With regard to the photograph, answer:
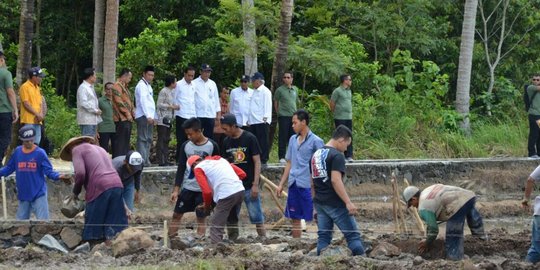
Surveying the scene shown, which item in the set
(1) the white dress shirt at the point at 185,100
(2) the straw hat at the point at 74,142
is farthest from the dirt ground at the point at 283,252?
(1) the white dress shirt at the point at 185,100

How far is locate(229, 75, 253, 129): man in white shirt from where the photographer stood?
20969 mm

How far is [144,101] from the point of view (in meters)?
19.8

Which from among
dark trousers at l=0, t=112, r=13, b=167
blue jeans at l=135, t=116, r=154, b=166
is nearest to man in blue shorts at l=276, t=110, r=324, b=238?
blue jeans at l=135, t=116, r=154, b=166

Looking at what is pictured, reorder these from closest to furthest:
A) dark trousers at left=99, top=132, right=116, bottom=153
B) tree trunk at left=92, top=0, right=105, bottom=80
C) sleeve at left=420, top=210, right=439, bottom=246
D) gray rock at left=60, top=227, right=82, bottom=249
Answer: sleeve at left=420, top=210, right=439, bottom=246 < gray rock at left=60, top=227, right=82, bottom=249 < dark trousers at left=99, top=132, right=116, bottom=153 < tree trunk at left=92, top=0, right=105, bottom=80

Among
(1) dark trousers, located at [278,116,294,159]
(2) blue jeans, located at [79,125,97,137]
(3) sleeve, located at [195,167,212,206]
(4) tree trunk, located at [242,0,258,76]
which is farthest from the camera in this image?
(4) tree trunk, located at [242,0,258,76]

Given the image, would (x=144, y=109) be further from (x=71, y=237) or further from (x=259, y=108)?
(x=71, y=237)

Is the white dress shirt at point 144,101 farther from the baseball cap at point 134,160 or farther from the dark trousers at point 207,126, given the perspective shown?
the baseball cap at point 134,160

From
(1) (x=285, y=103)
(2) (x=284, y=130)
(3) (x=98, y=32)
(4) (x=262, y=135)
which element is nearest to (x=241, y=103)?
(4) (x=262, y=135)

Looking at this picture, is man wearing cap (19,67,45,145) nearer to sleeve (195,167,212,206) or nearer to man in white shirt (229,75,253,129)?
man in white shirt (229,75,253,129)

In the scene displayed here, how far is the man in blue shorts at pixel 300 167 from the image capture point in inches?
600

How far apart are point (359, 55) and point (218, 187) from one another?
41.8 feet

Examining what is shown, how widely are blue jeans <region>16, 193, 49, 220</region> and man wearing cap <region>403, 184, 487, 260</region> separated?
16.1 feet

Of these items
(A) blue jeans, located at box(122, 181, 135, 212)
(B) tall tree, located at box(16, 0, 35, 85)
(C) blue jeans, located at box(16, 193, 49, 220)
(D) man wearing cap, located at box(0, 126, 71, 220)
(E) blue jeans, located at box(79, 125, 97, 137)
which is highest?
(B) tall tree, located at box(16, 0, 35, 85)

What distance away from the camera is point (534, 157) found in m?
23.8
